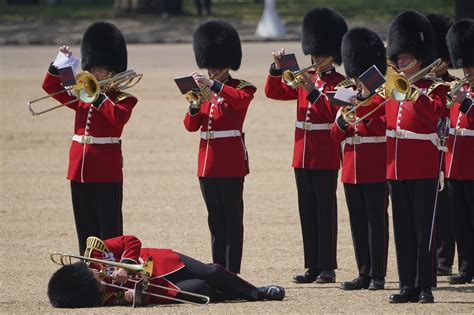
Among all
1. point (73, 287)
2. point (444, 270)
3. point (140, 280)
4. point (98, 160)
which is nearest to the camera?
point (73, 287)

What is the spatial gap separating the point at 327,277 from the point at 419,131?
1.21m

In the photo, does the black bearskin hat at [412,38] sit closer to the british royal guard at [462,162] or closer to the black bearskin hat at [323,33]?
the british royal guard at [462,162]

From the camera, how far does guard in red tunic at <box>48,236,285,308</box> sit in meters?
6.57

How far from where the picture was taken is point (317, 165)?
768cm

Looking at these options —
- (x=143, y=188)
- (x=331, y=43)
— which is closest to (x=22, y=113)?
(x=143, y=188)

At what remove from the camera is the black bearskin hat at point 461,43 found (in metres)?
7.52

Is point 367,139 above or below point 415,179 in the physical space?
above

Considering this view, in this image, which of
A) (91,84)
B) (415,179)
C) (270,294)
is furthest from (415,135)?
(91,84)

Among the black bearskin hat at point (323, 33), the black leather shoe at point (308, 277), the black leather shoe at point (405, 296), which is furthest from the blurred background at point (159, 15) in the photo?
the black leather shoe at point (405, 296)

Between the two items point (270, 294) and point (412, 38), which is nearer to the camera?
point (270, 294)

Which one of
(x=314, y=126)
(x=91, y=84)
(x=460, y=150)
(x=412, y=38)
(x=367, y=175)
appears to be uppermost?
(x=412, y=38)

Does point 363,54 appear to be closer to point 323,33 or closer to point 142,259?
point 323,33

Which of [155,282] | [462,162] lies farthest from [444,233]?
[155,282]

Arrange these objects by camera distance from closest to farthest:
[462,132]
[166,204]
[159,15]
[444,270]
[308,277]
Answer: [462,132] → [308,277] → [444,270] → [166,204] → [159,15]
